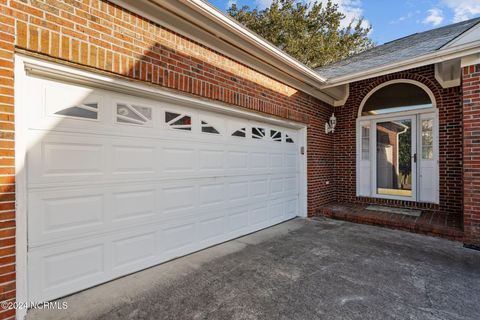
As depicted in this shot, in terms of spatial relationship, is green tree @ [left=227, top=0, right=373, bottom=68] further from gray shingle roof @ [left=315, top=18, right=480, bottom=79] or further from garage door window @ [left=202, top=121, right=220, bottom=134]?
garage door window @ [left=202, top=121, right=220, bottom=134]

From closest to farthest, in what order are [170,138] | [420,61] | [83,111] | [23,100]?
[23,100]
[83,111]
[170,138]
[420,61]

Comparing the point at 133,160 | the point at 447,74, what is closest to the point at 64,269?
the point at 133,160

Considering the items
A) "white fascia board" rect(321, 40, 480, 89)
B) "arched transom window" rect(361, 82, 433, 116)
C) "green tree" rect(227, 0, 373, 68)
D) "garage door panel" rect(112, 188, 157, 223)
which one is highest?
"green tree" rect(227, 0, 373, 68)

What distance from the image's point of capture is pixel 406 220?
15.2 ft

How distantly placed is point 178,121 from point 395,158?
17.5 feet

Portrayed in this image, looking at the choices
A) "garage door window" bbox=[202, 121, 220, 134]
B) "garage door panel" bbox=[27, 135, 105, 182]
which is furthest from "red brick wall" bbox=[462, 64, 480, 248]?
"garage door panel" bbox=[27, 135, 105, 182]

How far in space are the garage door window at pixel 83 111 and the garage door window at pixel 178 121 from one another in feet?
2.80

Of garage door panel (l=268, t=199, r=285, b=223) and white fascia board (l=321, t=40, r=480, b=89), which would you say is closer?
white fascia board (l=321, t=40, r=480, b=89)

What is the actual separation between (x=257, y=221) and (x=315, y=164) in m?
2.31

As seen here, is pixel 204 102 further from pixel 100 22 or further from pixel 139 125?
pixel 100 22

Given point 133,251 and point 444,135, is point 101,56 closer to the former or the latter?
point 133,251

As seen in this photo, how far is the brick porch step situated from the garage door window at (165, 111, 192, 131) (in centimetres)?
401

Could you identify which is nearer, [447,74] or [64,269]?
[64,269]

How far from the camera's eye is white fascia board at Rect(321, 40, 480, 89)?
360 centimetres
